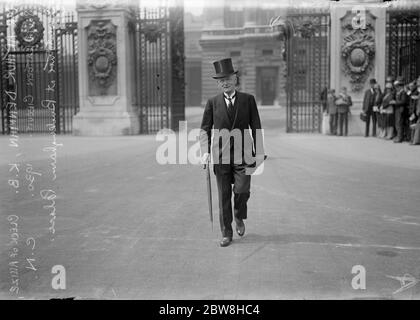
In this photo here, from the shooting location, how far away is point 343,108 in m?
19.6

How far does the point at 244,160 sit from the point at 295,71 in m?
16.1

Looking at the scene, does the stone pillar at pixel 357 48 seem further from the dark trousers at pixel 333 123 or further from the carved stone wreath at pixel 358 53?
the dark trousers at pixel 333 123

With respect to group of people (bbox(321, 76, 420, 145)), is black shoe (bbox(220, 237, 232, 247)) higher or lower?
lower

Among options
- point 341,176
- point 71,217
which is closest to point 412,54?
point 341,176

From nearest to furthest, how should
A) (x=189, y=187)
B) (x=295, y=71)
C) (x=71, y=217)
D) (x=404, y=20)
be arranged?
(x=71, y=217), (x=189, y=187), (x=404, y=20), (x=295, y=71)

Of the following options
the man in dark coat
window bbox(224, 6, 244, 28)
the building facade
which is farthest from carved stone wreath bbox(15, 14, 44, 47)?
window bbox(224, 6, 244, 28)

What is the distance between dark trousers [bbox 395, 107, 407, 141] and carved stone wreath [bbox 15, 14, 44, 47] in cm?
1350

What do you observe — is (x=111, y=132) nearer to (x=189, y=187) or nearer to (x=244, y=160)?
(x=189, y=187)

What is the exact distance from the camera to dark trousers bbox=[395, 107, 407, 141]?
17.2 meters

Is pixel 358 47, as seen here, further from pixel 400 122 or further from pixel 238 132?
pixel 238 132

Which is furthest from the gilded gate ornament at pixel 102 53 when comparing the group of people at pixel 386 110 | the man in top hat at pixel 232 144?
the man in top hat at pixel 232 144

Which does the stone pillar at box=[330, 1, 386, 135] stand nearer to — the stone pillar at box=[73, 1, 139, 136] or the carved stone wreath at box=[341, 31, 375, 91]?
the carved stone wreath at box=[341, 31, 375, 91]

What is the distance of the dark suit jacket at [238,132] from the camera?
20.1ft

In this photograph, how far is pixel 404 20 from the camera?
20.3 meters
